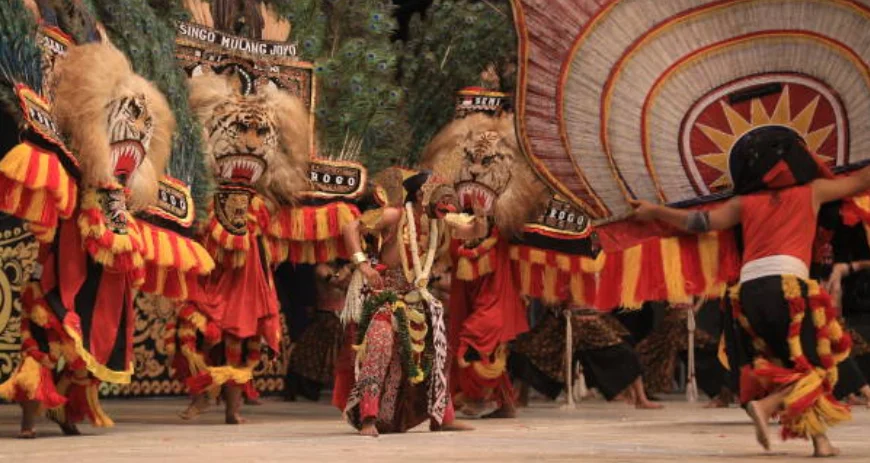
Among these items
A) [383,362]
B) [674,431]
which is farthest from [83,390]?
[674,431]

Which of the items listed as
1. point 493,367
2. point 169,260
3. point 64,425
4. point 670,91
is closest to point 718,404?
point 493,367

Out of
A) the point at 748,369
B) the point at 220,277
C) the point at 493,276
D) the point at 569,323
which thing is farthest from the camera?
the point at 569,323

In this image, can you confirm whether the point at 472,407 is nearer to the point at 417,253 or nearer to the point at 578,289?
the point at 578,289

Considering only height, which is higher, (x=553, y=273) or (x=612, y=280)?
(x=553, y=273)

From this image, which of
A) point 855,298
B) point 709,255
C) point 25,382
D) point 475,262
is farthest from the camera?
point 855,298

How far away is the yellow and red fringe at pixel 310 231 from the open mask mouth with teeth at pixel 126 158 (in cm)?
223

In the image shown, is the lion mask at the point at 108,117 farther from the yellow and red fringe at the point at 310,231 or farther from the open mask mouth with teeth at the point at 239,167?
the yellow and red fringe at the point at 310,231

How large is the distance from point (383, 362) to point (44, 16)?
94.8 inches

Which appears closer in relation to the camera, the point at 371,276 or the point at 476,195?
the point at 371,276

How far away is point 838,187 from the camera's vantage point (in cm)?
620

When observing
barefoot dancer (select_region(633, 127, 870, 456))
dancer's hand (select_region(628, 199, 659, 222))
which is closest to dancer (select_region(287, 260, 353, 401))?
dancer's hand (select_region(628, 199, 659, 222))

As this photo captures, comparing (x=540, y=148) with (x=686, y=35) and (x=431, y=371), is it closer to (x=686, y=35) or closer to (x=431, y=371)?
(x=686, y=35)

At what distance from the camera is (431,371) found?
313 inches

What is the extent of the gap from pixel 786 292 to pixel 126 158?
3232 mm
